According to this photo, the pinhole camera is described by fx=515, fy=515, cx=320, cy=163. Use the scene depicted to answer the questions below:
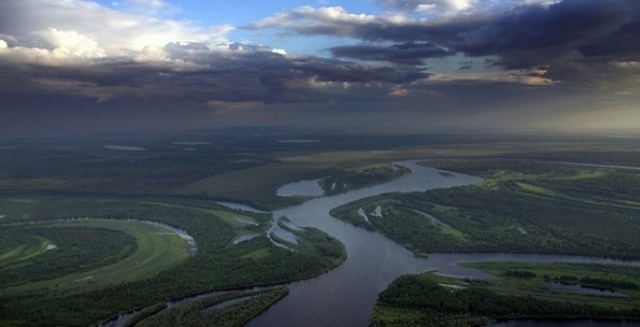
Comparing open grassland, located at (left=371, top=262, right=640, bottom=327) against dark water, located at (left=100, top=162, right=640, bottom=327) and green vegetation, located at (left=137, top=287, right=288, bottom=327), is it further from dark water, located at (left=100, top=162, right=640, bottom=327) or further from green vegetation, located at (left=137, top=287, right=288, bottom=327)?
green vegetation, located at (left=137, top=287, right=288, bottom=327)

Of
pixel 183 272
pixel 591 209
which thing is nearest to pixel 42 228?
pixel 183 272

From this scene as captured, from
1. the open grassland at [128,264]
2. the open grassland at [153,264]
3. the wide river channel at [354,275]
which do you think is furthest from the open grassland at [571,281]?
the open grassland at [128,264]

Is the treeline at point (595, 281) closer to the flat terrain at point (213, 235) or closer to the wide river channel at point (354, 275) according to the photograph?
the wide river channel at point (354, 275)

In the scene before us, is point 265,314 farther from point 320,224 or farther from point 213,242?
point 320,224

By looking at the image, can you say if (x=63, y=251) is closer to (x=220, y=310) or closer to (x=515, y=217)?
(x=220, y=310)

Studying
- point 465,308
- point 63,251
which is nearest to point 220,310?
point 465,308

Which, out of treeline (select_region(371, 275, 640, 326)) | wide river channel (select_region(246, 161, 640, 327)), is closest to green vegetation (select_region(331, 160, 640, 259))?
wide river channel (select_region(246, 161, 640, 327))
